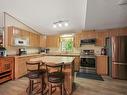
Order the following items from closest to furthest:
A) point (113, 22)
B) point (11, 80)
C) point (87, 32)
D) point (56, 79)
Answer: point (56, 79)
point (11, 80)
point (113, 22)
point (87, 32)

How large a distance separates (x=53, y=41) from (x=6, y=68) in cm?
302

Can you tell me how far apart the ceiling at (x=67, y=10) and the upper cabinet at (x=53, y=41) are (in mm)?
1559

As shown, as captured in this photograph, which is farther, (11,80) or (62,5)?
(11,80)

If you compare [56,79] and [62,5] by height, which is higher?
[62,5]

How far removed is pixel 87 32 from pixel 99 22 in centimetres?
109

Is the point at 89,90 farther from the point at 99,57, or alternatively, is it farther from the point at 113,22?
the point at 113,22

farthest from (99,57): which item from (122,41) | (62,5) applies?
(62,5)

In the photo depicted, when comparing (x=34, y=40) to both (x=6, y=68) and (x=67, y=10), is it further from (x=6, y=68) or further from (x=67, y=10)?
(x=67, y=10)

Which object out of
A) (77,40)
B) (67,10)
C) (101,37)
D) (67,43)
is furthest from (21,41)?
(101,37)

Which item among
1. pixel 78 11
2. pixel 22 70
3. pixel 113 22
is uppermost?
pixel 78 11

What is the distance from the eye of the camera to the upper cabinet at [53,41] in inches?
226

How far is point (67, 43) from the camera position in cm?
594

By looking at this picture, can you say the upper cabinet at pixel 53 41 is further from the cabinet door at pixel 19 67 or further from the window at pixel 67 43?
the cabinet door at pixel 19 67

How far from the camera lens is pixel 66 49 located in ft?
19.5
